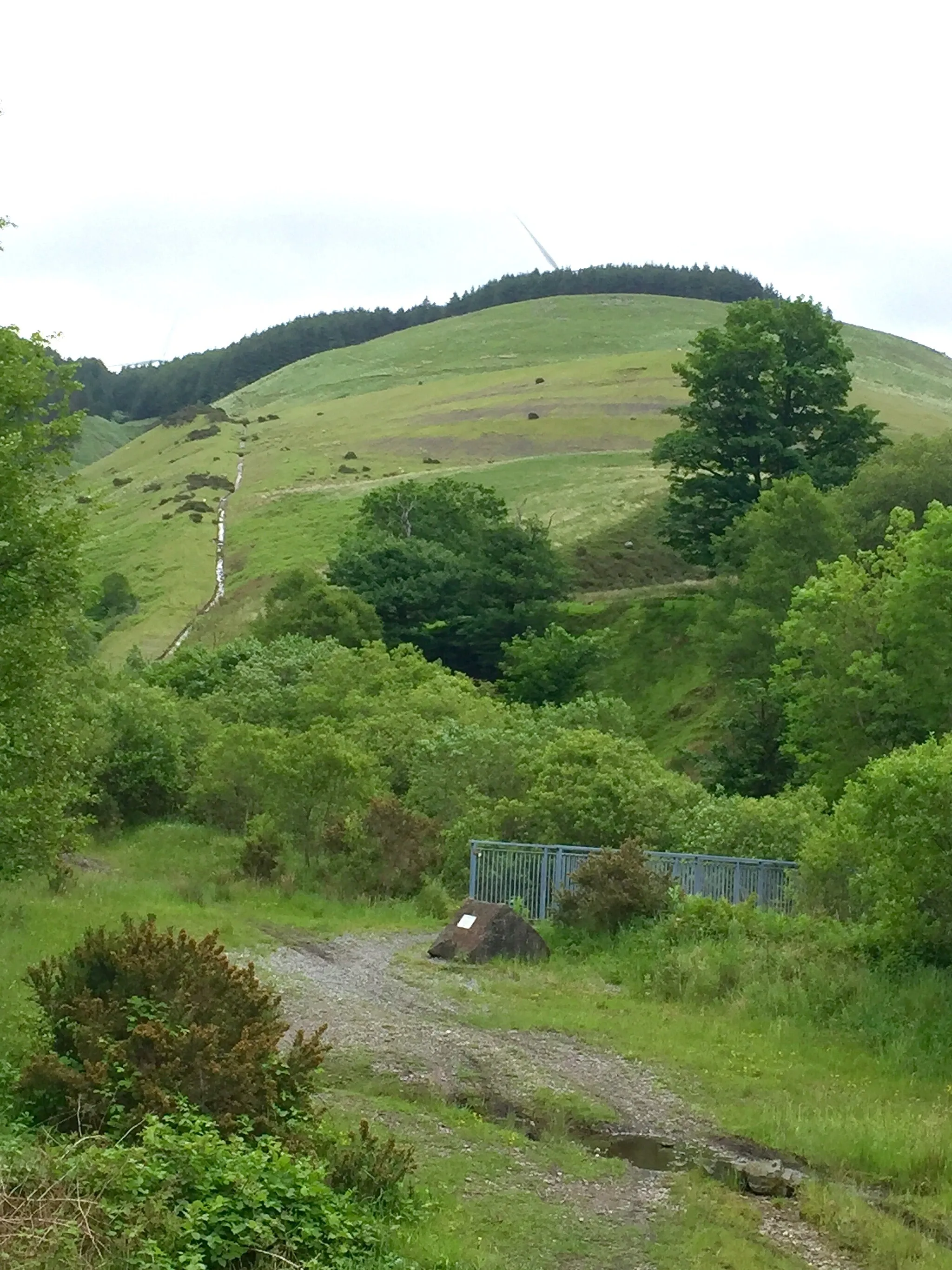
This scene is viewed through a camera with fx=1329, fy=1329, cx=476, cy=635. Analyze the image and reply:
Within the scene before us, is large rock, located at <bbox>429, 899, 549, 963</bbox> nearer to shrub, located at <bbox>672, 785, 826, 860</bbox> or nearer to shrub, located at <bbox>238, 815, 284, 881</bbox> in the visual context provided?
shrub, located at <bbox>672, 785, 826, 860</bbox>

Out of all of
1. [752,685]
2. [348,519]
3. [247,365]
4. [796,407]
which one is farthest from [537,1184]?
[247,365]

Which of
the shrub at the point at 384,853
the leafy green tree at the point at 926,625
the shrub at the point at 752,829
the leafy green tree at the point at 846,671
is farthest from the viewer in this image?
the leafy green tree at the point at 846,671

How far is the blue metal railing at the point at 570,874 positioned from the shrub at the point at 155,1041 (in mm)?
12932

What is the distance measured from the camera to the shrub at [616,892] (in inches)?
821

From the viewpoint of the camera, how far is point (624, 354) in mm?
135625

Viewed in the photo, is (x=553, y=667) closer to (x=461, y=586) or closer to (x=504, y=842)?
(x=461, y=586)

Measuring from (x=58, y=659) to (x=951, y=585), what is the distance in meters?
19.1

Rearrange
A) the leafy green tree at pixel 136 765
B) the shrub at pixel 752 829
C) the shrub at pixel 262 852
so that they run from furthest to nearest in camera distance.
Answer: the leafy green tree at pixel 136 765, the shrub at pixel 262 852, the shrub at pixel 752 829

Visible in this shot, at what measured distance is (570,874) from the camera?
875 inches

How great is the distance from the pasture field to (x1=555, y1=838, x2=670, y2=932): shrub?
563 millimetres

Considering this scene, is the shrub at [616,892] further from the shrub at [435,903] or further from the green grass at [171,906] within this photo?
the shrub at [435,903]

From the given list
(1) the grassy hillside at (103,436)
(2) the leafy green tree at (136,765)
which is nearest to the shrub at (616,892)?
(2) the leafy green tree at (136,765)

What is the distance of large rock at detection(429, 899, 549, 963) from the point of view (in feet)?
63.4

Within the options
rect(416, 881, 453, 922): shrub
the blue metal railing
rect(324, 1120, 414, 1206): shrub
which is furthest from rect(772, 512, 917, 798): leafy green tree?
rect(324, 1120, 414, 1206): shrub
